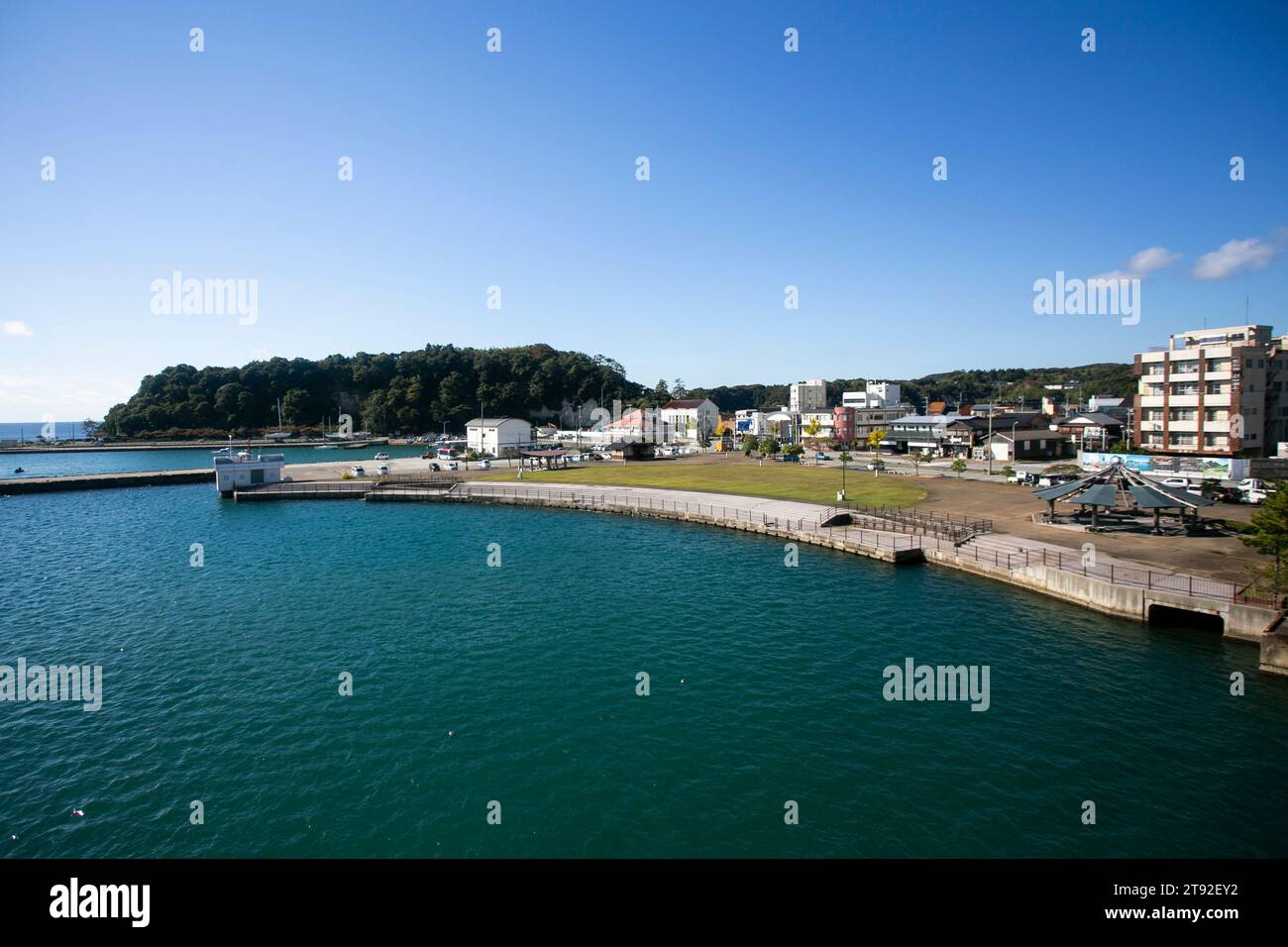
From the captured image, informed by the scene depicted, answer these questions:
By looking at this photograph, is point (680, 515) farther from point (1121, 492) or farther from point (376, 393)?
point (376, 393)

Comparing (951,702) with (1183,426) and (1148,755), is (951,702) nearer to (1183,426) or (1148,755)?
(1148,755)

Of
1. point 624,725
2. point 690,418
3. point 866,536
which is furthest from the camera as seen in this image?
point 690,418

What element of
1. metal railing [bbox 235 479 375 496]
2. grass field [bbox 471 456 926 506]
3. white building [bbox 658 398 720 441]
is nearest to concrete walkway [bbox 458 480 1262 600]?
grass field [bbox 471 456 926 506]

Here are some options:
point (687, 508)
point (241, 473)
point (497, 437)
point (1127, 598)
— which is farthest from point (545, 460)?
point (1127, 598)

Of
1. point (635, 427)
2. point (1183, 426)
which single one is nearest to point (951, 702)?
point (1183, 426)

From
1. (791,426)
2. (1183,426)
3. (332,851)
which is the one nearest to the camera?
(332,851)

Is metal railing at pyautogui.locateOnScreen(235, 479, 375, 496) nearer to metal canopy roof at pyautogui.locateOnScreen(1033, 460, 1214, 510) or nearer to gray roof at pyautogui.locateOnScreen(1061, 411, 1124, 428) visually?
metal canopy roof at pyautogui.locateOnScreen(1033, 460, 1214, 510)
